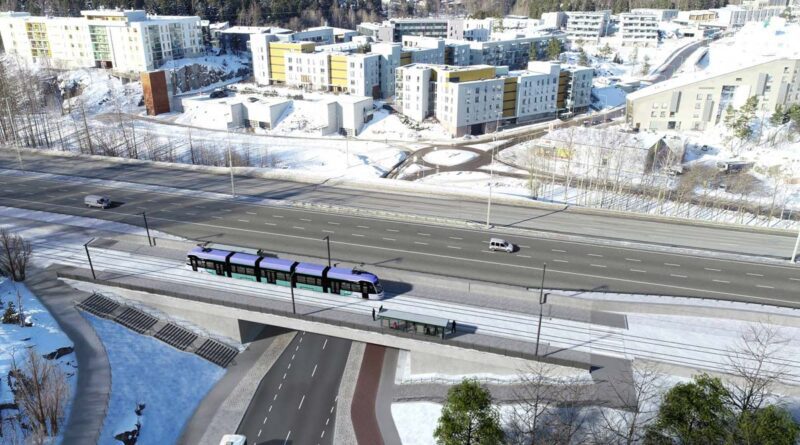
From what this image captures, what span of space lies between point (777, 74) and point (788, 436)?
9010cm

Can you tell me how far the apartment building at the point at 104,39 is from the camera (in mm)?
120312

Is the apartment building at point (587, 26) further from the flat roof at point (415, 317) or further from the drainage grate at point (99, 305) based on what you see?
the drainage grate at point (99, 305)

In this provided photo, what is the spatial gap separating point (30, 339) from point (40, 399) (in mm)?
9304

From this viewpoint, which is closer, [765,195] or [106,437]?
[106,437]

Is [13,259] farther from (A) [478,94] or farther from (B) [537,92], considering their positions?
(B) [537,92]

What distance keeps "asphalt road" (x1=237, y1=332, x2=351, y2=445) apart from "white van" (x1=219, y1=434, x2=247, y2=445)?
182 cm

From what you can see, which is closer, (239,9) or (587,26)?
(239,9)

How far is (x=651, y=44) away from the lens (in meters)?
169

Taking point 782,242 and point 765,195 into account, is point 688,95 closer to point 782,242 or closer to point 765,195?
point 765,195

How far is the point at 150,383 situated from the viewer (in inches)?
1299

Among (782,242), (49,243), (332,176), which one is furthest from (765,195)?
(49,243)

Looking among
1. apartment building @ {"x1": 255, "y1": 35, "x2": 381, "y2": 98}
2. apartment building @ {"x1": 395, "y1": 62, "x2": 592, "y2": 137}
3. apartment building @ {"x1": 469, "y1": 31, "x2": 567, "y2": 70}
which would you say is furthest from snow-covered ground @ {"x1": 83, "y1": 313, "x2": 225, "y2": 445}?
apartment building @ {"x1": 469, "y1": 31, "x2": 567, "y2": 70}

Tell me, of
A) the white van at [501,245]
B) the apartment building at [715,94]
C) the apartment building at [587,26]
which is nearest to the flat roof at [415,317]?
the white van at [501,245]

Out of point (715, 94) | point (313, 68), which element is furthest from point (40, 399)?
point (715, 94)
